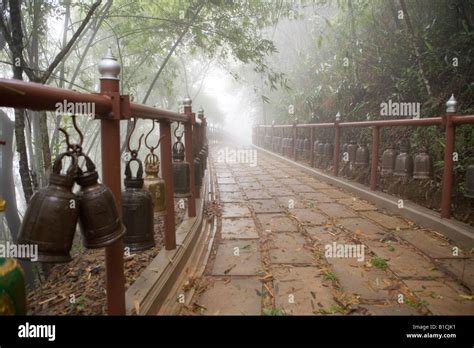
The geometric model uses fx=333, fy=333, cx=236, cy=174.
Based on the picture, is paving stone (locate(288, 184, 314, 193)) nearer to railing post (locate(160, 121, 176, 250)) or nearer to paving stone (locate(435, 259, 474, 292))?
paving stone (locate(435, 259, 474, 292))

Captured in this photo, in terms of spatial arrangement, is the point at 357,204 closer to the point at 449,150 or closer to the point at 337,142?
the point at 449,150

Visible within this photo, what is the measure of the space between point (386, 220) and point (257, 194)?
207 centimetres

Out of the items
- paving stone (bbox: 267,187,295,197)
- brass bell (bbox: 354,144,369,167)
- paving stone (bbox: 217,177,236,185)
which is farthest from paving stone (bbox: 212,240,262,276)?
paving stone (bbox: 217,177,236,185)

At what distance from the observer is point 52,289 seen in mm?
2314

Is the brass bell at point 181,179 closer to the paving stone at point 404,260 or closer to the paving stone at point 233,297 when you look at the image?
the paving stone at point 233,297

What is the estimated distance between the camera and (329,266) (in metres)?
2.59

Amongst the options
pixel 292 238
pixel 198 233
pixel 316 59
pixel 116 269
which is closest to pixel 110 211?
pixel 116 269

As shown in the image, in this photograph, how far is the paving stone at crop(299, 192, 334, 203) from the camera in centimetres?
484

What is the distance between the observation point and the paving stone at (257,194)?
5.08m

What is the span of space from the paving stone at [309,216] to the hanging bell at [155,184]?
1954 millimetres

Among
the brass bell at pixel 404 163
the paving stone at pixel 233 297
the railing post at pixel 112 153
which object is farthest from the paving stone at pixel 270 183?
the railing post at pixel 112 153

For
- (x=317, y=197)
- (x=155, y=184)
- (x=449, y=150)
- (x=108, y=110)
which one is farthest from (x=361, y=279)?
(x=317, y=197)

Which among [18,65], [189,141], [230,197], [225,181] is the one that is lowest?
[230,197]

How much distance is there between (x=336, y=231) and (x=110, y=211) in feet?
8.60
